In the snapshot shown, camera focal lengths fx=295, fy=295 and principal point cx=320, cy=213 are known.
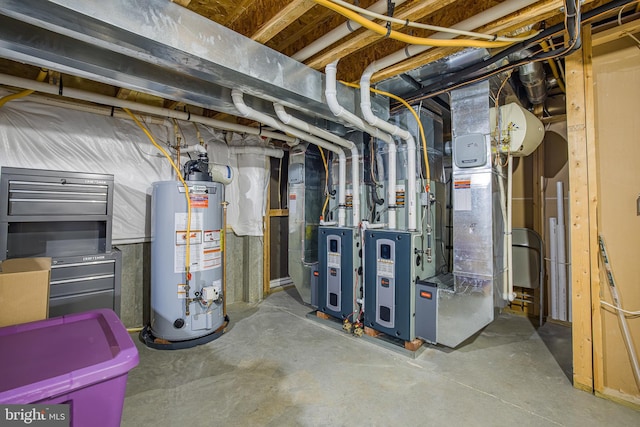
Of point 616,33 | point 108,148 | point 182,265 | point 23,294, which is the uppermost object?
point 616,33

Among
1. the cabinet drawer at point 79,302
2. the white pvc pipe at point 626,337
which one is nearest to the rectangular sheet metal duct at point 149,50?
the cabinet drawer at point 79,302

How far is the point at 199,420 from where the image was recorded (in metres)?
1.75

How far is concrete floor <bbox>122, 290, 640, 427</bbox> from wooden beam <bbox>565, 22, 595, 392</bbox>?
0.21 metres

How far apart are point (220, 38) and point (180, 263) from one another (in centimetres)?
192

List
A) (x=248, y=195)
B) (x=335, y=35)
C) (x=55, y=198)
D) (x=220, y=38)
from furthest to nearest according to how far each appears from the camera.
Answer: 1. (x=248, y=195)
2. (x=55, y=198)
3. (x=335, y=35)
4. (x=220, y=38)

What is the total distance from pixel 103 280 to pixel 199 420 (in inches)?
56.1

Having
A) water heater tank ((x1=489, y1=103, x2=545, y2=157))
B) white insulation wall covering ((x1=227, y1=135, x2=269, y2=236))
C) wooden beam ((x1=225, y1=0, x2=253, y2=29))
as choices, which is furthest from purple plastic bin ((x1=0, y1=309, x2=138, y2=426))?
white insulation wall covering ((x1=227, y1=135, x2=269, y2=236))

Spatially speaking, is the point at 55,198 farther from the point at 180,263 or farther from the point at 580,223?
the point at 580,223

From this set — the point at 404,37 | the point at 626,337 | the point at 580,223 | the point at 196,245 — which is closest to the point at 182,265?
the point at 196,245

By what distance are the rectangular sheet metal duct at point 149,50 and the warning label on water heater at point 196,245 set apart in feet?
3.60

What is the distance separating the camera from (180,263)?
2689mm

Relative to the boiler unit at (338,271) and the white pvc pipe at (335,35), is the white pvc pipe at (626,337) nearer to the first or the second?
the boiler unit at (338,271)

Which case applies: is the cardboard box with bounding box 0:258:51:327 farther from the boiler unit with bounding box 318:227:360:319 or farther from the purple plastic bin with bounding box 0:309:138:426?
the boiler unit with bounding box 318:227:360:319

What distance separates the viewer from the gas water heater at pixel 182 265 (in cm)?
268
